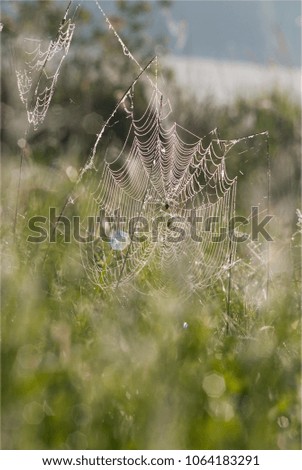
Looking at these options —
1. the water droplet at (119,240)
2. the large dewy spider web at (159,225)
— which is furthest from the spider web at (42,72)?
the water droplet at (119,240)

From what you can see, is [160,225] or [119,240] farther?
[160,225]

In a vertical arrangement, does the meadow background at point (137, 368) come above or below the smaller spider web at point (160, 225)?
below

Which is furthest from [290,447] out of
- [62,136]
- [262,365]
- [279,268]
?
[62,136]

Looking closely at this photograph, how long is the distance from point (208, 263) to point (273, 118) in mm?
2555

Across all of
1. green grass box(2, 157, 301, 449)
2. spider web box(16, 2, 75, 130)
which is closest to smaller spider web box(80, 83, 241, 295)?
spider web box(16, 2, 75, 130)

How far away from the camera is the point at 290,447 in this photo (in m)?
1.30

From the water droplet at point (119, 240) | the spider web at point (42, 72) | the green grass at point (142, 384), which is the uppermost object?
the spider web at point (42, 72)

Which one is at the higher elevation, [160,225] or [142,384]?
[160,225]

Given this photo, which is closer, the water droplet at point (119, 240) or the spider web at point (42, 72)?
the spider web at point (42, 72)

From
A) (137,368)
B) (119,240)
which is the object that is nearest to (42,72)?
(119,240)

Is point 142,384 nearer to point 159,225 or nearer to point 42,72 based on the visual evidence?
point 42,72

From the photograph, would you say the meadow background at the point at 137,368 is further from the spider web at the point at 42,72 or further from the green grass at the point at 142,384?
the spider web at the point at 42,72

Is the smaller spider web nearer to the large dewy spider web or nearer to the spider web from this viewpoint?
the large dewy spider web

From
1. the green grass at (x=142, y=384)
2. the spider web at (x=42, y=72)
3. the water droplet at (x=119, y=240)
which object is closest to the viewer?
the green grass at (x=142, y=384)
